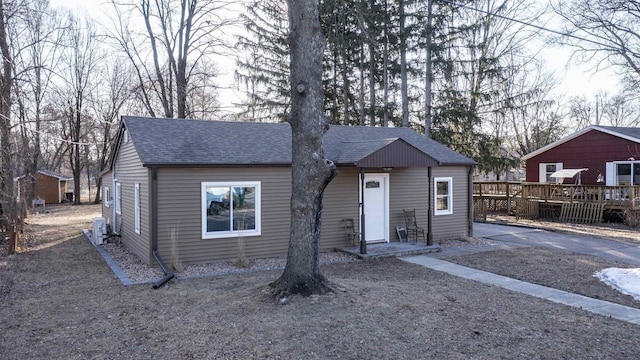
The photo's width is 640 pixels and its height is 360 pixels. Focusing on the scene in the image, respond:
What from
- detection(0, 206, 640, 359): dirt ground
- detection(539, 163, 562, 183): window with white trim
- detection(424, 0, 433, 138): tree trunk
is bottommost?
detection(0, 206, 640, 359): dirt ground

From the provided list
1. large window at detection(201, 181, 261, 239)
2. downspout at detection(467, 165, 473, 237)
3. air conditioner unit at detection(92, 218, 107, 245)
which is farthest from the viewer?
downspout at detection(467, 165, 473, 237)

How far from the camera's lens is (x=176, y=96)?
25.8 meters

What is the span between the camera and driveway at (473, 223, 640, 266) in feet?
37.8

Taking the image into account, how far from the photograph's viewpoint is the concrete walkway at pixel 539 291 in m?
6.54

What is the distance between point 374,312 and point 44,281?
6556mm

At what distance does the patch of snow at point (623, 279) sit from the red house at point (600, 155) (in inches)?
488

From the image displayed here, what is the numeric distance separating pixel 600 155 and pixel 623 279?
14000 mm

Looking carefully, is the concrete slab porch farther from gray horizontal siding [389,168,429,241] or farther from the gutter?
the gutter

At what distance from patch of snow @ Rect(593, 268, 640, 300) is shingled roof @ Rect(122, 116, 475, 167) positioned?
4.50 meters

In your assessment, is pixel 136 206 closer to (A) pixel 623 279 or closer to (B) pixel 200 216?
(B) pixel 200 216

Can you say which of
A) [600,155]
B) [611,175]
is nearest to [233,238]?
[611,175]

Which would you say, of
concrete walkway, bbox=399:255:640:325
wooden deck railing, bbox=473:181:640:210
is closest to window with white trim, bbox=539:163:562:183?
wooden deck railing, bbox=473:181:640:210

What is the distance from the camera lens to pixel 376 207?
488 inches

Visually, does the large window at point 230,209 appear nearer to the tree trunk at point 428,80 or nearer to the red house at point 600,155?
the tree trunk at point 428,80
